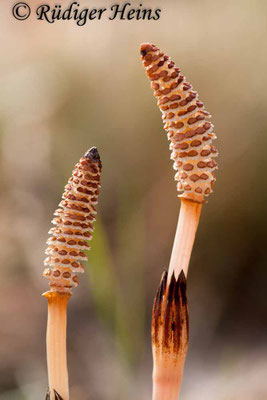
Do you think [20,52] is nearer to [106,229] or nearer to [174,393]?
[106,229]

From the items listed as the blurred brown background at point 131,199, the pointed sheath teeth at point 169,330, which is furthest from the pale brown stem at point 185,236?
the blurred brown background at point 131,199

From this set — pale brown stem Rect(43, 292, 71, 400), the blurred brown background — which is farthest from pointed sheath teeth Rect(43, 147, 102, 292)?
the blurred brown background

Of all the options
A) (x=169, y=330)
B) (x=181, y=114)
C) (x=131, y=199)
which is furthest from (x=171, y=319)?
(x=131, y=199)

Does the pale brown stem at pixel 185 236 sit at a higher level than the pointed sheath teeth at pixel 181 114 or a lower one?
lower

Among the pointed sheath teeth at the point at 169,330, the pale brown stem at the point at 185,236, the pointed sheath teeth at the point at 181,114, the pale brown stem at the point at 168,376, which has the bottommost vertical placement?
the pale brown stem at the point at 168,376

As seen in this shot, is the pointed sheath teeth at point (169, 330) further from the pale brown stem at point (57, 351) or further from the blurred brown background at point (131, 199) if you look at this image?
the blurred brown background at point (131, 199)
